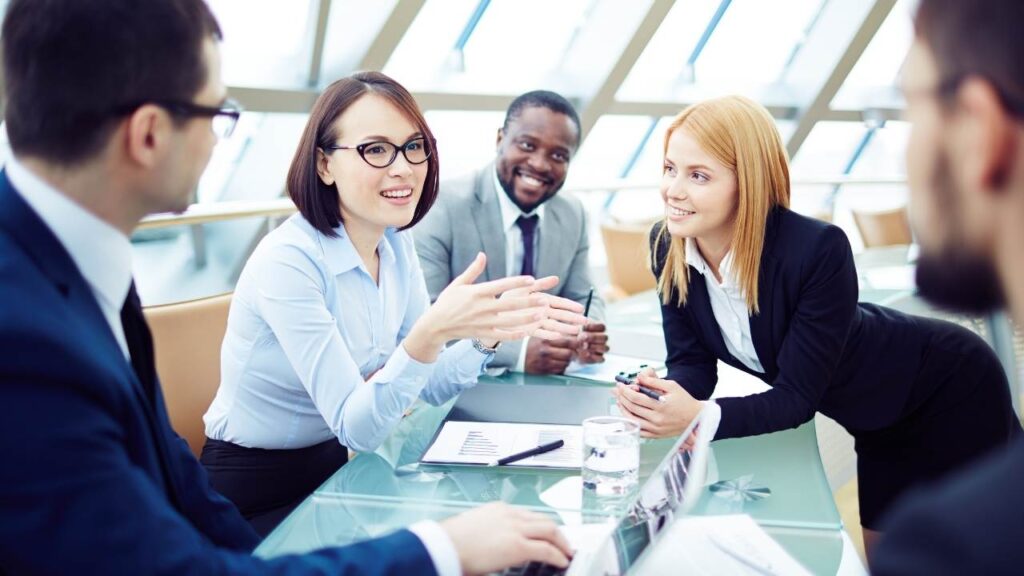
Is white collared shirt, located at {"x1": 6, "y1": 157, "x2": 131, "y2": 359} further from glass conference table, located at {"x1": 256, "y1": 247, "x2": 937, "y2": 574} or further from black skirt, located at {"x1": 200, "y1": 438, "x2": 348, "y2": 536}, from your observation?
black skirt, located at {"x1": 200, "y1": 438, "x2": 348, "y2": 536}

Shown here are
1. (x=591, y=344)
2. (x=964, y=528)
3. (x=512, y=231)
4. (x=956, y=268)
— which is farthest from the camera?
(x=512, y=231)

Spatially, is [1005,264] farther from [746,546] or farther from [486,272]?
[486,272]

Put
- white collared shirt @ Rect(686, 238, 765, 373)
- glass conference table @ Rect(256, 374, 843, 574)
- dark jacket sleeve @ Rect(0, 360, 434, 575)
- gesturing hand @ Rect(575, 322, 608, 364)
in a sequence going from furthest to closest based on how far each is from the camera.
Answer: gesturing hand @ Rect(575, 322, 608, 364) → white collared shirt @ Rect(686, 238, 765, 373) → glass conference table @ Rect(256, 374, 843, 574) → dark jacket sleeve @ Rect(0, 360, 434, 575)

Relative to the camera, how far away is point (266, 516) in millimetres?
1693

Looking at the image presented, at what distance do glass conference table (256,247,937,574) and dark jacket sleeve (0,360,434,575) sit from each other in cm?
36

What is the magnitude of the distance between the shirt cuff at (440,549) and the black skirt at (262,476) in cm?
81

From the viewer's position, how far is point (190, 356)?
1.79 meters

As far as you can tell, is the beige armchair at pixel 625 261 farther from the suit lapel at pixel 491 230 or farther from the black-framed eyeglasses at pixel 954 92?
the black-framed eyeglasses at pixel 954 92

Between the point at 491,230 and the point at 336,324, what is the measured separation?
3.55 feet

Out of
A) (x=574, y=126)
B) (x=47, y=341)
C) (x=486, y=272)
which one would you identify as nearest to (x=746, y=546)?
(x=47, y=341)

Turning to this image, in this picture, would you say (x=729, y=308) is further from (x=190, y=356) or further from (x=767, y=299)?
(x=190, y=356)

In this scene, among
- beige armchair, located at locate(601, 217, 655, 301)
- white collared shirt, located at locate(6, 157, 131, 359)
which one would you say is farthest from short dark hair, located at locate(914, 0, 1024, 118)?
beige armchair, located at locate(601, 217, 655, 301)

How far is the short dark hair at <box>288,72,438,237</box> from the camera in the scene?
1.77 meters

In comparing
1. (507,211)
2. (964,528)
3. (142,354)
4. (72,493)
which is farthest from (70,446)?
(507,211)
